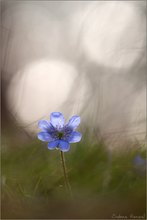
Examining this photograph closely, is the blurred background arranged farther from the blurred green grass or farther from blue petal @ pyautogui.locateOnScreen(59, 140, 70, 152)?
blue petal @ pyautogui.locateOnScreen(59, 140, 70, 152)

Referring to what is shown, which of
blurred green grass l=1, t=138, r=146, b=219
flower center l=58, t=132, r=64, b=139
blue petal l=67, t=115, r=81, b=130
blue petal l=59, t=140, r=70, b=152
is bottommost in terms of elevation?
blurred green grass l=1, t=138, r=146, b=219

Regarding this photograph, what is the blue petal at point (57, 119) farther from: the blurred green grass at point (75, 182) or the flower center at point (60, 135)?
the blurred green grass at point (75, 182)

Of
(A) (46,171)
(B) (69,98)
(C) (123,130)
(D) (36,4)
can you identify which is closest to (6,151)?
(A) (46,171)

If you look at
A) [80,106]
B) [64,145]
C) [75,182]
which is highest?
[80,106]

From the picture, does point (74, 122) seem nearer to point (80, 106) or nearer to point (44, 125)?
point (44, 125)

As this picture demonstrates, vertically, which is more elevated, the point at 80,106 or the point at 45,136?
the point at 80,106

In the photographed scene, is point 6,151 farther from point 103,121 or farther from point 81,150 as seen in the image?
point 103,121

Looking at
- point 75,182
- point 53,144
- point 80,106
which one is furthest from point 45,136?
point 80,106

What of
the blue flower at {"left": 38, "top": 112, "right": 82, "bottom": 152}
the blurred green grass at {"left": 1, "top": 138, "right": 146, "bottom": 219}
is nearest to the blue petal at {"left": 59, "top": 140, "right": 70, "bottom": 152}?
the blue flower at {"left": 38, "top": 112, "right": 82, "bottom": 152}
